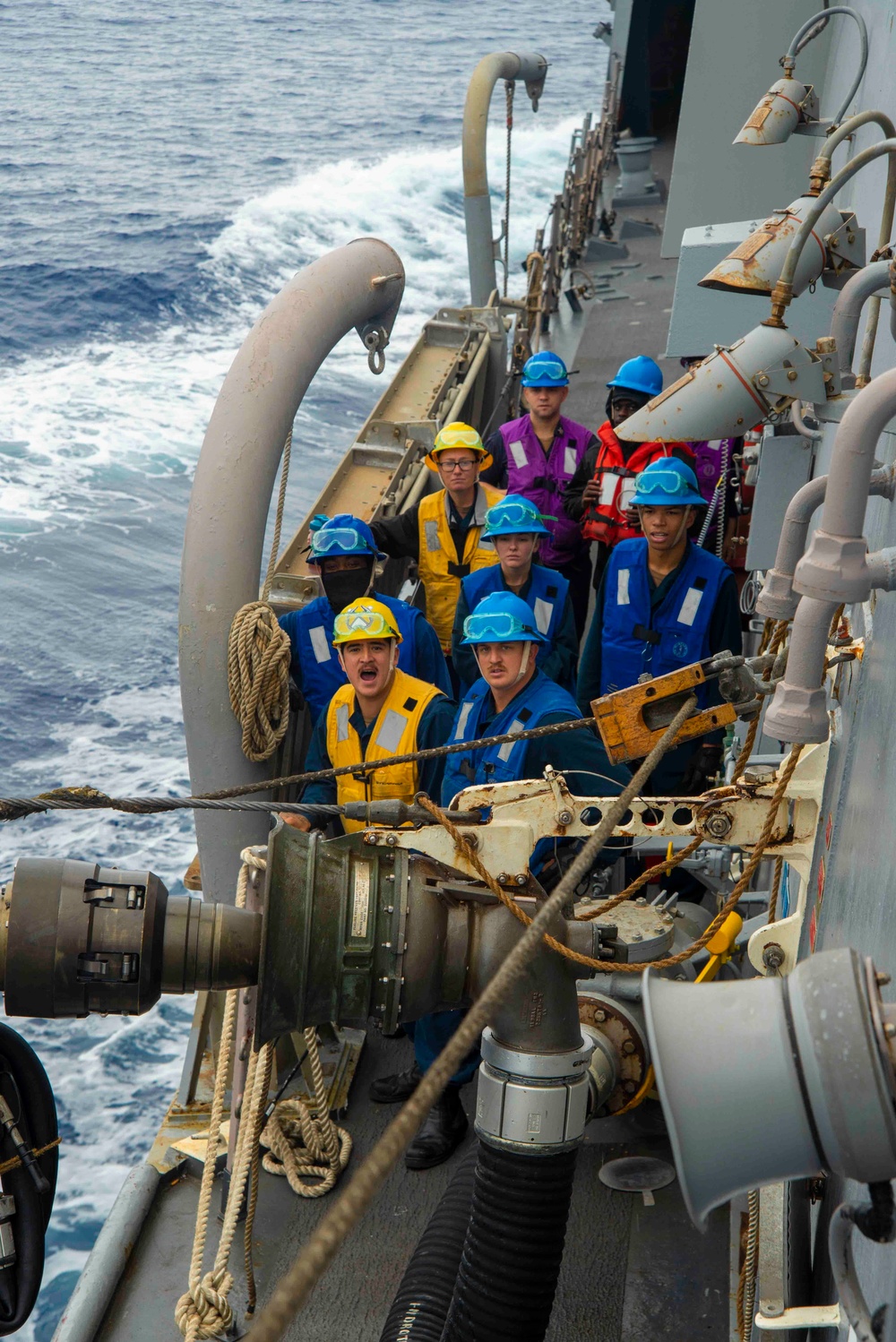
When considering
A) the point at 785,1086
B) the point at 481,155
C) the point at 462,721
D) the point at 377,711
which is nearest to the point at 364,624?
the point at 377,711

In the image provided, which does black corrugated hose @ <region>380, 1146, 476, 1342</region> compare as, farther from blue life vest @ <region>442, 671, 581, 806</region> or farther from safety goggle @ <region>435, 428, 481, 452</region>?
safety goggle @ <region>435, 428, 481, 452</region>

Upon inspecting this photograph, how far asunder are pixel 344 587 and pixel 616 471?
134 centimetres

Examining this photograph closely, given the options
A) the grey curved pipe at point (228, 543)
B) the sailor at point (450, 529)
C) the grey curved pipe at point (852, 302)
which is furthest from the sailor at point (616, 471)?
the grey curved pipe at point (852, 302)

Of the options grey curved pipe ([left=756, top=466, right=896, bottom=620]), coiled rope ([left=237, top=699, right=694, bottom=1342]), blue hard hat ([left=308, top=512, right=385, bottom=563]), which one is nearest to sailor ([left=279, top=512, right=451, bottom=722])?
blue hard hat ([left=308, top=512, right=385, bottom=563])

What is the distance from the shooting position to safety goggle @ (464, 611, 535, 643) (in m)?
3.50

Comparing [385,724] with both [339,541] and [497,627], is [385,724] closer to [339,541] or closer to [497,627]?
[497,627]

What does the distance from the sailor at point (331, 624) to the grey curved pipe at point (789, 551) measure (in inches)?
82.7

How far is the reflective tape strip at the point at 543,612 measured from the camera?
441cm

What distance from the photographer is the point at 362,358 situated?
20.3 meters

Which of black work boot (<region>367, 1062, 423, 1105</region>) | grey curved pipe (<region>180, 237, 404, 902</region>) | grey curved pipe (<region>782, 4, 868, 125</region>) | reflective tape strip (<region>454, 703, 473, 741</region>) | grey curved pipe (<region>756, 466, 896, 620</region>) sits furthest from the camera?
black work boot (<region>367, 1062, 423, 1105</region>)

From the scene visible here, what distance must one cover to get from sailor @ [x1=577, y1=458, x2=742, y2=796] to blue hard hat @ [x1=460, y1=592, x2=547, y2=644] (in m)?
0.70

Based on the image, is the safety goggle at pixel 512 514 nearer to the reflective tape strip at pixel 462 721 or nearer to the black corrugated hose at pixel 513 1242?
the reflective tape strip at pixel 462 721

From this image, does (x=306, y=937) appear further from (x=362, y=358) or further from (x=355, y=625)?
(x=362, y=358)

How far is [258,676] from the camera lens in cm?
371
